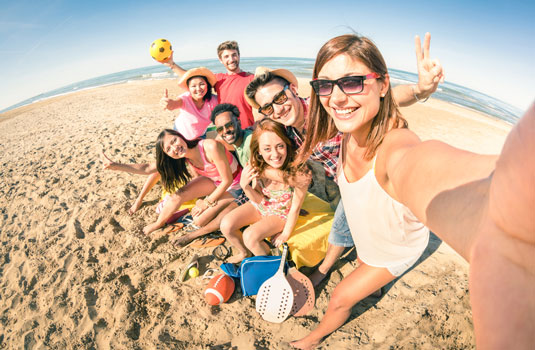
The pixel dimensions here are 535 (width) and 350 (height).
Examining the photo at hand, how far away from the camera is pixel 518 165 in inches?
16.2

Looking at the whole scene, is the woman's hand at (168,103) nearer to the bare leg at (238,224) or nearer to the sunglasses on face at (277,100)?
the sunglasses on face at (277,100)

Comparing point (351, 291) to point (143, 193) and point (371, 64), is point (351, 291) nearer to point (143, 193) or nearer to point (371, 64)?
point (371, 64)

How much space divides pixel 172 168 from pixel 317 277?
2.59m

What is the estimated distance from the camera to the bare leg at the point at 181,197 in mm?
3723

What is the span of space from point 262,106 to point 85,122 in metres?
10.3

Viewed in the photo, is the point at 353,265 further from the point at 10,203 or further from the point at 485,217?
the point at 10,203

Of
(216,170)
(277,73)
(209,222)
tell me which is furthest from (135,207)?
(277,73)

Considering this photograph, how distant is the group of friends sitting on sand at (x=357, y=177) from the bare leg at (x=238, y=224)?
0.02 metres

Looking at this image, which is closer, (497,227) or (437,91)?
(497,227)

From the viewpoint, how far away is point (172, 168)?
3.75m

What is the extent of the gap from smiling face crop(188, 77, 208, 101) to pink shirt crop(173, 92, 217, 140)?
0.55 feet

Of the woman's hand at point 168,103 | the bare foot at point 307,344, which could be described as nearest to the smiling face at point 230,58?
the woman's hand at point 168,103

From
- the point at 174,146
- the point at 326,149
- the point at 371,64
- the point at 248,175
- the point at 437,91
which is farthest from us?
the point at 437,91

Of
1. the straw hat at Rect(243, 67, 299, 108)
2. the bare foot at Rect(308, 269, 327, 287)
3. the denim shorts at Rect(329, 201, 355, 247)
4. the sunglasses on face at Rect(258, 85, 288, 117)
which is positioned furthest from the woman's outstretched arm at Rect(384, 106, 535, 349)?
the bare foot at Rect(308, 269, 327, 287)
